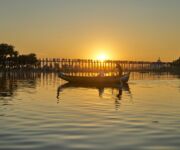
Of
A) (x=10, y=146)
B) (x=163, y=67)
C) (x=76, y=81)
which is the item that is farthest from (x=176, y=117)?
(x=163, y=67)

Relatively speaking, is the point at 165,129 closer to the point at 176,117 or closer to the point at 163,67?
the point at 176,117

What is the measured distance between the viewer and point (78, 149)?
11.4 metres

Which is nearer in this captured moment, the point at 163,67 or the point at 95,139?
the point at 95,139

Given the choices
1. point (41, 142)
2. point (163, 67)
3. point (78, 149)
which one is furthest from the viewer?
point (163, 67)

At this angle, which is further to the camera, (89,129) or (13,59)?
(13,59)

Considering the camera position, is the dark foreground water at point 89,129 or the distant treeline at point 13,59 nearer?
the dark foreground water at point 89,129

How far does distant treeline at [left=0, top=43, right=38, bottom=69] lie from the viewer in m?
105

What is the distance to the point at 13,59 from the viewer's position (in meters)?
113

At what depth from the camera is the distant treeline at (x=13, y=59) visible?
344 feet

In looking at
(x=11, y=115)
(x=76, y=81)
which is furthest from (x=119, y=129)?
(x=76, y=81)

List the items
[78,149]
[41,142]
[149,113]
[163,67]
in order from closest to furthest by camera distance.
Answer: [78,149], [41,142], [149,113], [163,67]

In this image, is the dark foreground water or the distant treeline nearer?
the dark foreground water

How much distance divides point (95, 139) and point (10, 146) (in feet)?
8.76

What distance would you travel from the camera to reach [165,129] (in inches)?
578
